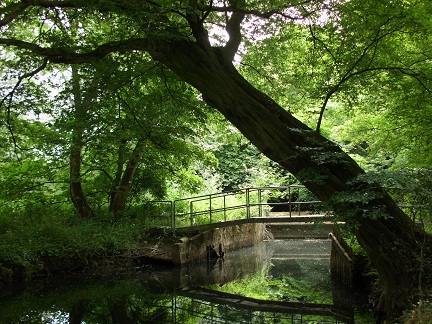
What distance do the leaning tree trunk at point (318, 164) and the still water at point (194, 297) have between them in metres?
1.51

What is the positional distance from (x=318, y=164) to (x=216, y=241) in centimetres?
861

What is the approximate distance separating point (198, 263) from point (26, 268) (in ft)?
16.8

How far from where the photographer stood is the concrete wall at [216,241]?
41.3 feet

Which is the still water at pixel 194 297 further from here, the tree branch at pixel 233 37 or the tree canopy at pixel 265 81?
the tree branch at pixel 233 37

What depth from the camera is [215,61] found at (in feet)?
22.8

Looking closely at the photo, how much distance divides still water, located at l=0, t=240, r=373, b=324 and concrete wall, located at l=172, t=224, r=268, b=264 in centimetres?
43

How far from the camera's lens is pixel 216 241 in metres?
14.3

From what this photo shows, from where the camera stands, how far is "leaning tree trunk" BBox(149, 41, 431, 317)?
5930mm

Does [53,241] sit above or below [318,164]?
below

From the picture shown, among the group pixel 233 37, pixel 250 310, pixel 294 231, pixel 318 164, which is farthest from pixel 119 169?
pixel 294 231

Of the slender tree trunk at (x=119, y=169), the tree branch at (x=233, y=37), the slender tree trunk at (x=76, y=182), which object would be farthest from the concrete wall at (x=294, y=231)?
the tree branch at (x=233, y=37)

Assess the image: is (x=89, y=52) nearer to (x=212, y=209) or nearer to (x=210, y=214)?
(x=210, y=214)

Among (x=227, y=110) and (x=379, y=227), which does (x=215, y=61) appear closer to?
(x=227, y=110)

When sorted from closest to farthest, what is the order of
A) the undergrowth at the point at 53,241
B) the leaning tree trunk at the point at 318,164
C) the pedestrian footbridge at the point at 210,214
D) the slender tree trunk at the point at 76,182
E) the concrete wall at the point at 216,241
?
the leaning tree trunk at the point at 318,164
the undergrowth at the point at 53,241
the slender tree trunk at the point at 76,182
the pedestrian footbridge at the point at 210,214
the concrete wall at the point at 216,241
